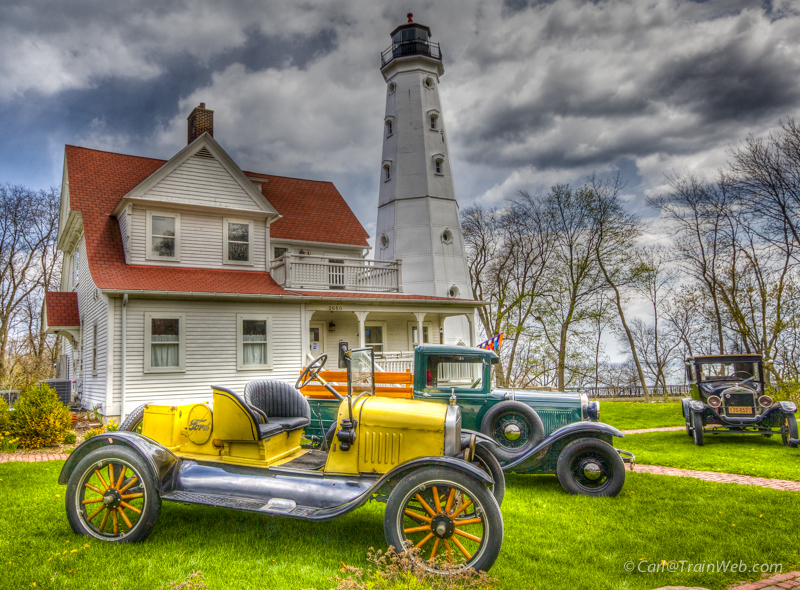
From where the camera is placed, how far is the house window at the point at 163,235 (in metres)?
15.7

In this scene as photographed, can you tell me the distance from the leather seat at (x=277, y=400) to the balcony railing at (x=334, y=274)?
445 inches

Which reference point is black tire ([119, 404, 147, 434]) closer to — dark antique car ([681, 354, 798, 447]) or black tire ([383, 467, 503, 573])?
black tire ([383, 467, 503, 573])

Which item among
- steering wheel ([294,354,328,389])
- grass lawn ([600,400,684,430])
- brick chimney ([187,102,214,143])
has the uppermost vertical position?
brick chimney ([187,102,214,143])

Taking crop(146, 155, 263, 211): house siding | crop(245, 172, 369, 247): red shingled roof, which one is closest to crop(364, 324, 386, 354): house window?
crop(245, 172, 369, 247): red shingled roof

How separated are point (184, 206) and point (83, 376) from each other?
649 cm

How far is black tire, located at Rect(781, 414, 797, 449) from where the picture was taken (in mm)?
11094

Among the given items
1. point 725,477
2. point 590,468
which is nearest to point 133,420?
point 590,468

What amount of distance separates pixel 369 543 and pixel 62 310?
16.3 m

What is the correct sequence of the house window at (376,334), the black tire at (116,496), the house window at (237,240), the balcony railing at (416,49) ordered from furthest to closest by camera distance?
the balcony railing at (416,49)
the house window at (376,334)
the house window at (237,240)
the black tire at (116,496)

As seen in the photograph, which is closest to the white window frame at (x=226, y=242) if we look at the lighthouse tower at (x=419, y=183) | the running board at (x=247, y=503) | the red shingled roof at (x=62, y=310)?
the red shingled roof at (x=62, y=310)

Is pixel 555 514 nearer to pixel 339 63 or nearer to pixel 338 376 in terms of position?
pixel 338 376

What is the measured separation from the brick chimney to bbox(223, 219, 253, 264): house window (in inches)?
164

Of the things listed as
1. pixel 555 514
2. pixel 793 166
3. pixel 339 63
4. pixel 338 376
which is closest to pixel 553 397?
pixel 555 514

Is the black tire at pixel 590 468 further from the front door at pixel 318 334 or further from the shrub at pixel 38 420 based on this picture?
the front door at pixel 318 334
